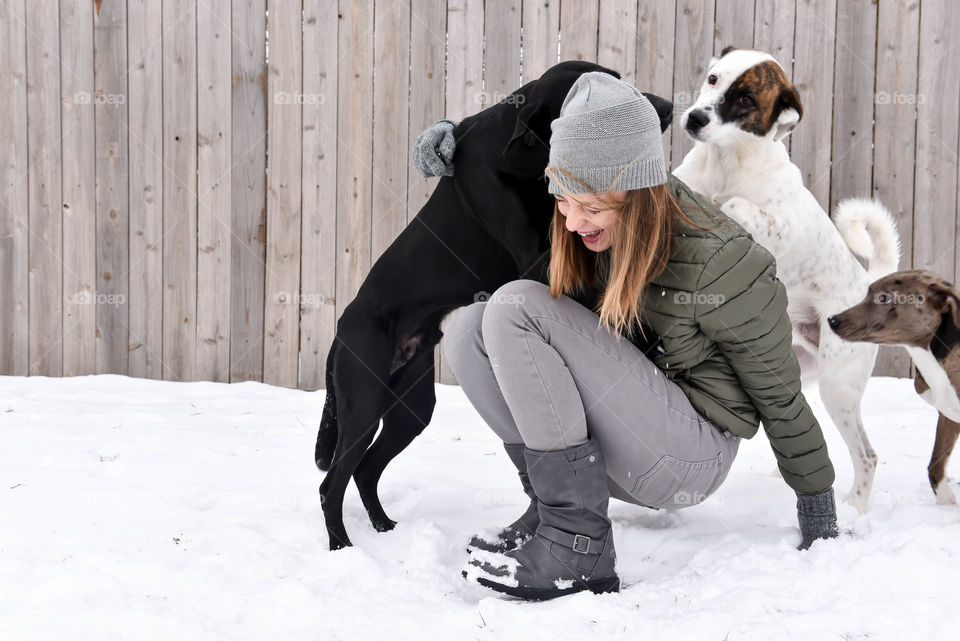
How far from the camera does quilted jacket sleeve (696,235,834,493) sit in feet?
5.44

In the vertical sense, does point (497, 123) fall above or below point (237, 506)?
above

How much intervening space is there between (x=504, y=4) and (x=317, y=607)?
11.1 feet

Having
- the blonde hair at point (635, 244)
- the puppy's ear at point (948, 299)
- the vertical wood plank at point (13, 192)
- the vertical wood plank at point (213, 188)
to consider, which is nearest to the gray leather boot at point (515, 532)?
the blonde hair at point (635, 244)

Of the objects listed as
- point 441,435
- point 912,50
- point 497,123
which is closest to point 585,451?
point 497,123

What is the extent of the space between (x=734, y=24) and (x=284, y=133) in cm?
258

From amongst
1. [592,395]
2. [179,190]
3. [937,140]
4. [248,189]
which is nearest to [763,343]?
[592,395]

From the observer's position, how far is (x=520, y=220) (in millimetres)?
2012

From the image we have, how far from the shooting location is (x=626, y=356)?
1.76m

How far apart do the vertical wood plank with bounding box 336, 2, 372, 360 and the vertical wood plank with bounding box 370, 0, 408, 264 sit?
4 cm

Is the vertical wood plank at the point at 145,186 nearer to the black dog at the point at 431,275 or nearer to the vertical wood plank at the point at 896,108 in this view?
the black dog at the point at 431,275

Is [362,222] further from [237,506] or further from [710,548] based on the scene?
[710,548]

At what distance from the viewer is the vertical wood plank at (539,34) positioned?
3951 mm

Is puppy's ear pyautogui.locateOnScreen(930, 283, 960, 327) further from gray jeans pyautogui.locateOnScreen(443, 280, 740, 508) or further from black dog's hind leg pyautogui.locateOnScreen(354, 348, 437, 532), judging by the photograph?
black dog's hind leg pyautogui.locateOnScreen(354, 348, 437, 532)

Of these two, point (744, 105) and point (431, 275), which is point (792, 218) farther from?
point (431, 275)
